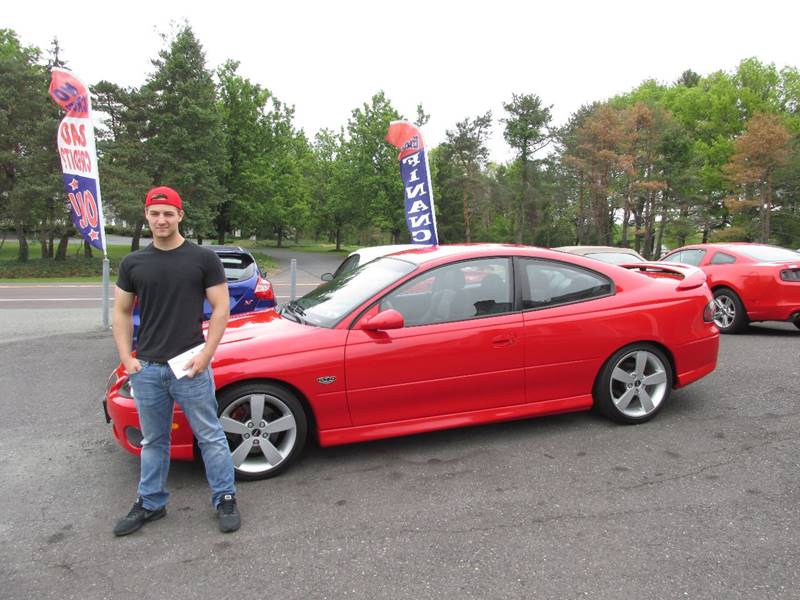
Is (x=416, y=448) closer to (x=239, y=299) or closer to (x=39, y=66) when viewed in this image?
(x=239, y=299)

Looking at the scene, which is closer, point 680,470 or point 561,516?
point 561,516

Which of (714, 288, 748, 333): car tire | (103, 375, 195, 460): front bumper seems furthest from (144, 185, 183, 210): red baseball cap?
(714, 288, 748, 333): car tire

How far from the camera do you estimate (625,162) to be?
39500 millimetres

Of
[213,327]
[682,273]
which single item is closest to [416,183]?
[682,273]

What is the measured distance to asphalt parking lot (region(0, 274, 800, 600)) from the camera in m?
2.46

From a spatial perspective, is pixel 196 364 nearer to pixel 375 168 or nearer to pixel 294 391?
pixel 294 391

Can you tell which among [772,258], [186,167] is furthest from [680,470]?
[186,167]

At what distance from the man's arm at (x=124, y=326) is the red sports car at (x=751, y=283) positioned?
8.20 meters

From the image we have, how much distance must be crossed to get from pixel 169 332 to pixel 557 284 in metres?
2.84

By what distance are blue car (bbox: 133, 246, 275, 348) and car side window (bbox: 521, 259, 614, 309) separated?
11.9 feet

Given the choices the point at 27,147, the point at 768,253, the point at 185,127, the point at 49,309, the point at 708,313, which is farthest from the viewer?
the point at 185,127

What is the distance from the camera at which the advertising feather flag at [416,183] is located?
14.5m

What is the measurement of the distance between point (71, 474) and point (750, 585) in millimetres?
3902

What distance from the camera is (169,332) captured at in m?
2.80
